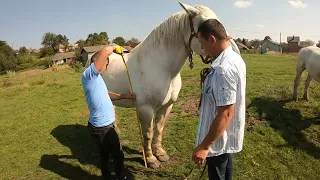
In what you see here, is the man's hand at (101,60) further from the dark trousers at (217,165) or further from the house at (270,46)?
the house at (270,46)

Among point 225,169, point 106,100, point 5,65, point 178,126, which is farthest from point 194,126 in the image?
point 5,65

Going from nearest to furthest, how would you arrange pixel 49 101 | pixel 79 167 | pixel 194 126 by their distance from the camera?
pixel 79 167 < pixel 194 126 < pixel 49 101

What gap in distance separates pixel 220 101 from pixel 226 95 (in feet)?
0.21

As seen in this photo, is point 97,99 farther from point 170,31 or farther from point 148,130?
point 170,31

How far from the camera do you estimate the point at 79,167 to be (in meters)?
4.40

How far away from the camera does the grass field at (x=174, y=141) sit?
14.2 ft

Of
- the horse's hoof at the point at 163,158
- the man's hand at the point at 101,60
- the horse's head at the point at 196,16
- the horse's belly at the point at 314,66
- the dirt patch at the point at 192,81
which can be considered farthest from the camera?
the dirt patch at the point at 192,81

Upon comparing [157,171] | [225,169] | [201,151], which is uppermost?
[201,151]

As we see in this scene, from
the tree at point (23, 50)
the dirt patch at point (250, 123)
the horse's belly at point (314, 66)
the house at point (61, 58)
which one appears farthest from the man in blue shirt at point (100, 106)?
the tree at point (23, 50)

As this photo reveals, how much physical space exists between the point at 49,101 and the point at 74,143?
5112 mm

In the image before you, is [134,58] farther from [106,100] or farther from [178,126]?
[178,126]

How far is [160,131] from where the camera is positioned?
4.50 metres

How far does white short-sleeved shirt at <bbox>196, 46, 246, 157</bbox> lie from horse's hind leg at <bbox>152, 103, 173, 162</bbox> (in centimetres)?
202

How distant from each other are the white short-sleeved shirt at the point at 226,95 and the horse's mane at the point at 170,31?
131 centimetres
